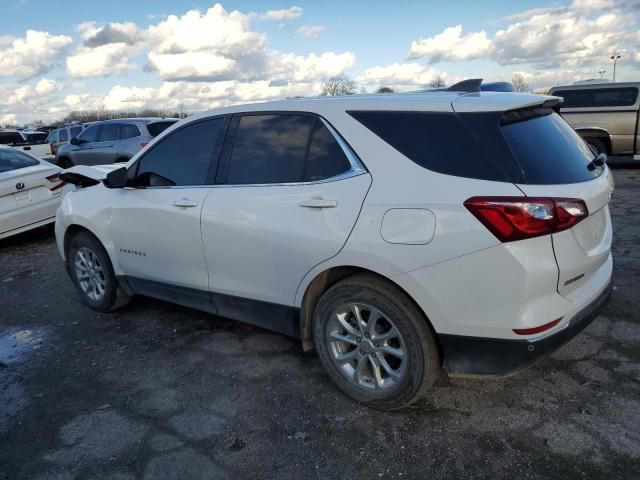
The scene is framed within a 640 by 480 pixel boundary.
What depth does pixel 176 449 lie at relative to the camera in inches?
111

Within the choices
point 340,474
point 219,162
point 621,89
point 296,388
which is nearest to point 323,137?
point 219,162

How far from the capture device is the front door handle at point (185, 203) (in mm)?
3684

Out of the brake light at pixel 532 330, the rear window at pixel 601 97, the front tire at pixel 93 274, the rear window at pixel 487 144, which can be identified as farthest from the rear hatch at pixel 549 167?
the rear window at pixel 601 97

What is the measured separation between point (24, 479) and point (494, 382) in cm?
267

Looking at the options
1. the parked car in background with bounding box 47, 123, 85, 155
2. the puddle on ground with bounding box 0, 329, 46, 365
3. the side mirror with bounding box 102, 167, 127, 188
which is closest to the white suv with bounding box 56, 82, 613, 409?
the side mirror with bounding box 102, 167, 127, 188

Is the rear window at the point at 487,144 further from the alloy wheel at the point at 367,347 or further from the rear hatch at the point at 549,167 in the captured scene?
the alloy wheel at the point at 367,347

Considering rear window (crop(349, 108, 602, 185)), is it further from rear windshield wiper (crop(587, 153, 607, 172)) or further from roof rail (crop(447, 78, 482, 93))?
roof rail (crop(447, 78, 482, 93))

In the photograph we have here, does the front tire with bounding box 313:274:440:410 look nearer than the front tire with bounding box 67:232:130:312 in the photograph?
Yes

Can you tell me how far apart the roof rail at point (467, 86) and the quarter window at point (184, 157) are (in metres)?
1.58

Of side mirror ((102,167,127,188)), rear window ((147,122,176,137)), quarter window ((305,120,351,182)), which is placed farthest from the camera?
rear window ((147,122,176,137))

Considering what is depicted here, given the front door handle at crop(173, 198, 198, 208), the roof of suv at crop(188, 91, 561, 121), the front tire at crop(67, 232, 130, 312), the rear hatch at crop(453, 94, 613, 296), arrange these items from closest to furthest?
the rear hatch at crop(453, 94, 613, 296) < the roof of suv at crop(188, 91, 561, 121) < the front door handle at crop(173, 198, 198, 208) < the front tire at crop(67, 232, 130, 312)

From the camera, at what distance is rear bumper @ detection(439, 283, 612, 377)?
2.55 m

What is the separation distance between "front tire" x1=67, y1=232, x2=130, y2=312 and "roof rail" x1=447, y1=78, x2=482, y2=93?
318cm

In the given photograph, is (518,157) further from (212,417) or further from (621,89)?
(621,89)
